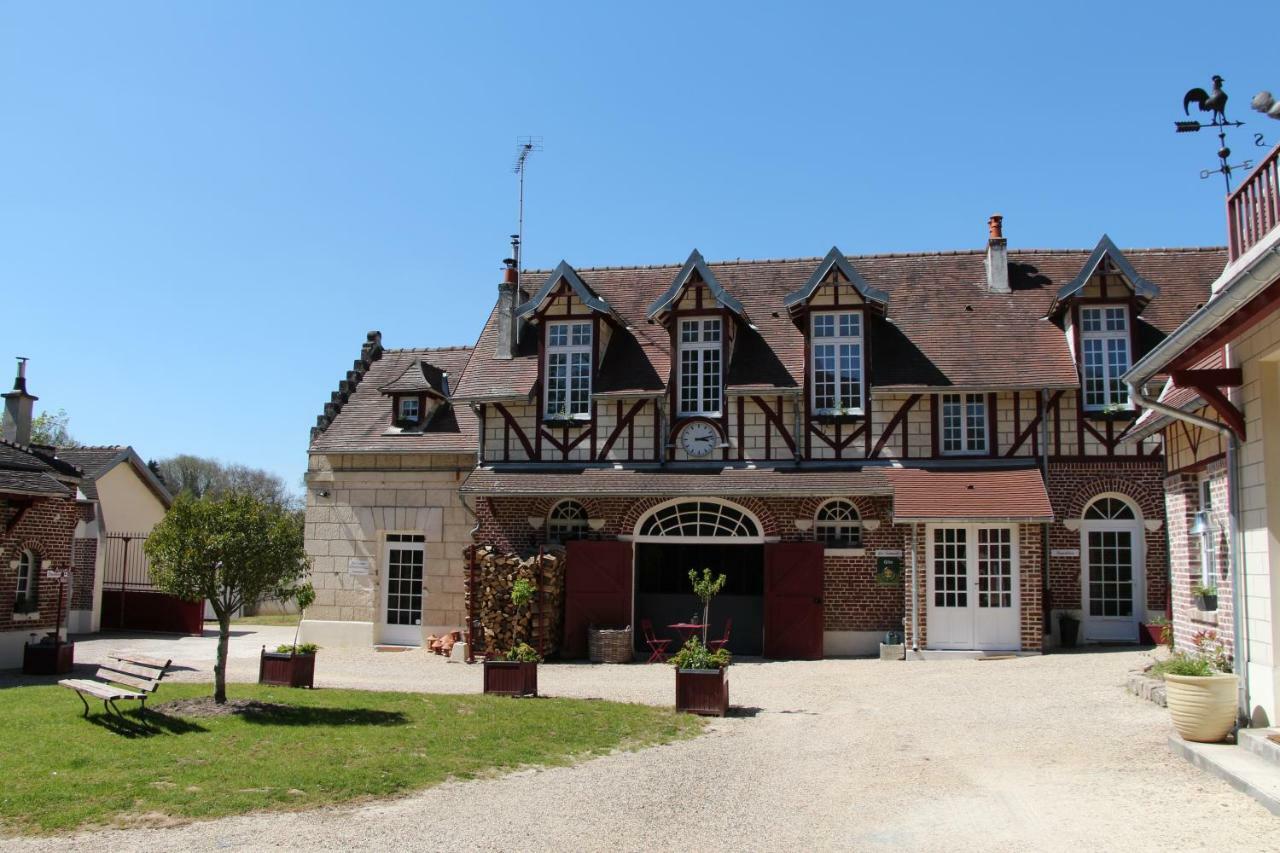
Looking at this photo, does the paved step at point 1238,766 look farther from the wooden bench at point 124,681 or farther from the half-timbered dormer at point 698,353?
the half-timbered dormer at point 698,353

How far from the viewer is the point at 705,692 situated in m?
12.6

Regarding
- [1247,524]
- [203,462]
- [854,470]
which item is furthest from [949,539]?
[203,462]

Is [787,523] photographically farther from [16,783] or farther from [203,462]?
[203,462]

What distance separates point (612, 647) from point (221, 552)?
8.02 meters

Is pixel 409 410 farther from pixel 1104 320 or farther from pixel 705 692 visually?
pixel 1104 320

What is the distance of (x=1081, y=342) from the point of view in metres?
19.1

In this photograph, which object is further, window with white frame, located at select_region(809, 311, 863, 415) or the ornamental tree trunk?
window with white frame, located at select_region(809, 311, 863, 415)

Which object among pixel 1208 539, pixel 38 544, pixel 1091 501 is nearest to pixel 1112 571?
pixel 1091 501

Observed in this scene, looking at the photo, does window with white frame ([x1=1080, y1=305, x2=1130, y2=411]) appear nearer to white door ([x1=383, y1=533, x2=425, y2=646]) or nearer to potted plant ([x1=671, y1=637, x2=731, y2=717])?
potted plant ([x1=671, y1=637, x2=731, y2=717])

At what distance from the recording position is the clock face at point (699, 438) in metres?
19.9

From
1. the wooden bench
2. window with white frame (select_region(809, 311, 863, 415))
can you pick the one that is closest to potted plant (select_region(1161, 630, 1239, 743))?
the wooden bench

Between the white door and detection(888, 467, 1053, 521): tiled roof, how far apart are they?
10.2 metres

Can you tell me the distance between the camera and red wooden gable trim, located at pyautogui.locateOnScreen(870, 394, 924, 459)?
1939cm

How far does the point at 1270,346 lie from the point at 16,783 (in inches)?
437
